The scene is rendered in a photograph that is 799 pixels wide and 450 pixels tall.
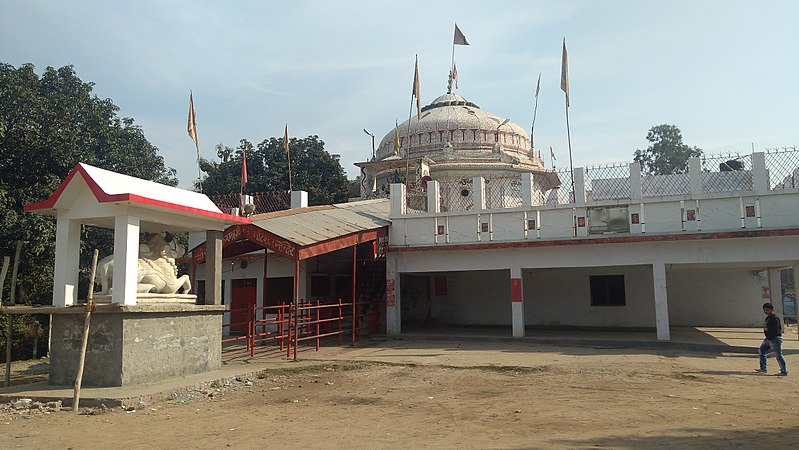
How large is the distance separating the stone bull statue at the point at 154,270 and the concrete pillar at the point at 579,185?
32.0 feet

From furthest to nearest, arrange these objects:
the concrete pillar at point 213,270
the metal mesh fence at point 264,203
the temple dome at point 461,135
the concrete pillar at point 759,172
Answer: the temple dome at point 461,135
the metal mesh fence at point 264,203
the concrete pillar at point 759,172
the concrete pillar at point 213,270

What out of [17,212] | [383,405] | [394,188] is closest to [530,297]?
[394,188]

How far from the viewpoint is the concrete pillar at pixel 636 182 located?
1430cm

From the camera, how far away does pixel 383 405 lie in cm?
776

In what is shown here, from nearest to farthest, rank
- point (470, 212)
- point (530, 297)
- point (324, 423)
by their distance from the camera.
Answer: point (324, 423)
point (470, 212)
point (530, 297)

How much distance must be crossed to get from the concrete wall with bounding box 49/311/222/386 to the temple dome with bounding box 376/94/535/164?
2100 centimetres

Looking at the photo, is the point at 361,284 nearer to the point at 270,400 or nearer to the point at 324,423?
the point at 270,400

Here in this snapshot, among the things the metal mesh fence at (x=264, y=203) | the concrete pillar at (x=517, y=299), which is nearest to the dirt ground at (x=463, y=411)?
the concrete pillar at (x=517, y=299)

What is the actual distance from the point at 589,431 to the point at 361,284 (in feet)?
40.4

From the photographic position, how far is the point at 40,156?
18562 mm

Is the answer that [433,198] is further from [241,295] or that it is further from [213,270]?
[213,270]

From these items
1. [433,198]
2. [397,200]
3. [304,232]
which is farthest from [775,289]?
[304,232]

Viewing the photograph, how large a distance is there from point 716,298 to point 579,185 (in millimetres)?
7746

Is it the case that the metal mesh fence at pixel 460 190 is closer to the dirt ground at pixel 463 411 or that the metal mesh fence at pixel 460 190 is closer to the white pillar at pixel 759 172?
the white pillar at pixel 759 172
